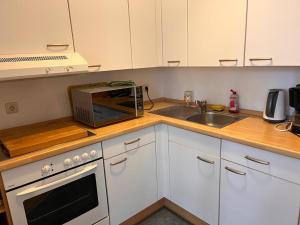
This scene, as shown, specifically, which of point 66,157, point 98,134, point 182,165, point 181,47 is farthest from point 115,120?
point 181,47

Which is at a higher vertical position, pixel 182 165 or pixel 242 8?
pixel 242 8

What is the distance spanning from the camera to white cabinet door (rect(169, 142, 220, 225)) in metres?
1.59

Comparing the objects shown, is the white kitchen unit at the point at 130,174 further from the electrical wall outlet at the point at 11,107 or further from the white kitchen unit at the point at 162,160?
the electrical wall outlet at the point at 11,107

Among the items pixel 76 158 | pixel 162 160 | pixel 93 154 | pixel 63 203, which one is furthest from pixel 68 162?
pixel 162 160

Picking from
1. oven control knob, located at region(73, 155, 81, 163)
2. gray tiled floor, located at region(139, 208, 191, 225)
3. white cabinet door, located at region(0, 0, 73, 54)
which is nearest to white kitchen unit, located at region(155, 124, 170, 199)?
gray tiled floor, located at region(139, 208, 191, 225)

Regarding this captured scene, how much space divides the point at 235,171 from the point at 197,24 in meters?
1.11

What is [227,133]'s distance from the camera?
1443mm

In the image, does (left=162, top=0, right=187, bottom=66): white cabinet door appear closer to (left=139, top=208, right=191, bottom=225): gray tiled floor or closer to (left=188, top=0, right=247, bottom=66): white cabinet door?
(left=188, top=0, right=247, bottom=66): white cabinet door

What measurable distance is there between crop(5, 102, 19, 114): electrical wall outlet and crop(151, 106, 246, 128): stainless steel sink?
1124mm

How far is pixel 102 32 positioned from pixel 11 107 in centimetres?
86

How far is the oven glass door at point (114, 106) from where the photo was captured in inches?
65.4

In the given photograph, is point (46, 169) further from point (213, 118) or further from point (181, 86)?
point (181, 86)

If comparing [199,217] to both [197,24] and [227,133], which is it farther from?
[197,24]

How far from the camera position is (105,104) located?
1.71m
